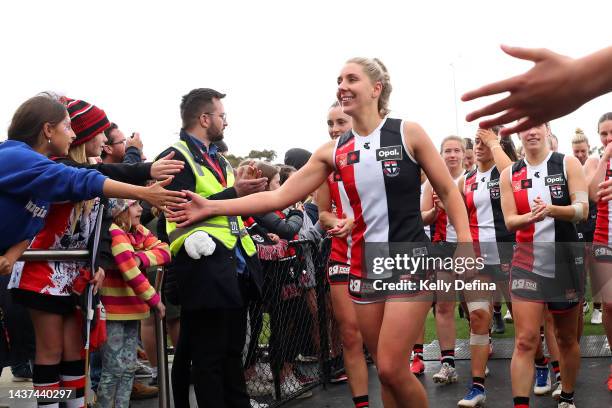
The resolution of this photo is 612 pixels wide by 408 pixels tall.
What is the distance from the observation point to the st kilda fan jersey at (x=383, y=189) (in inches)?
166

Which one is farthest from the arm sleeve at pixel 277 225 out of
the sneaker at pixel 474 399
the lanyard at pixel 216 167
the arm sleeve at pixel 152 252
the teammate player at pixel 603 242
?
the teammate player at pixel 603 242

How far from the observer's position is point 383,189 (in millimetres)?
4227

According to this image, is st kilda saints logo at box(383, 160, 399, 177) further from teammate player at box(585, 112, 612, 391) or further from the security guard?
teammate player at box(585, 112, 612, 391)

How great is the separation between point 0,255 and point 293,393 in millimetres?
3458

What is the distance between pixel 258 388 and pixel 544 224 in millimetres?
2915

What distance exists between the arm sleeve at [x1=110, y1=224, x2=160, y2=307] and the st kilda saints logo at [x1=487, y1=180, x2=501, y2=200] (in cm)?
350

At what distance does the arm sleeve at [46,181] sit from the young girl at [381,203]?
0.51 metres

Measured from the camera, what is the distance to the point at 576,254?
5.55 metres

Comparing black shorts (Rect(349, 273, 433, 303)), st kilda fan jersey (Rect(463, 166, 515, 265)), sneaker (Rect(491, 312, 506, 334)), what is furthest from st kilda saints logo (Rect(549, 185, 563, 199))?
sneaker (Rect(491, 312, 506, 334))

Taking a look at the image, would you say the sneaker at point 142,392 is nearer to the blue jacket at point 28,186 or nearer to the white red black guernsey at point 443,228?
the blue jacket at point 28,186

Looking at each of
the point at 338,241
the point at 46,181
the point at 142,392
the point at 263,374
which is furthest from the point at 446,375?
the point at 46,181

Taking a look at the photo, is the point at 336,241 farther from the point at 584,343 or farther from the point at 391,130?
the point at 584,343

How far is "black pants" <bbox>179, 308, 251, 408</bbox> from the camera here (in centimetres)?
468

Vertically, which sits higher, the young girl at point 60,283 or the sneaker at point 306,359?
the young girl at point 60,283
